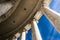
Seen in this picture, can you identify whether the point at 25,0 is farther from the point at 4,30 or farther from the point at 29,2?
the point at 4,30

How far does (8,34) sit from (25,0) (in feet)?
1.46

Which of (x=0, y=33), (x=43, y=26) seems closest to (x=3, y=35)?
(x=0, y=33)

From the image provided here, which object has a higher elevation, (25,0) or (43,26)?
(25,0)

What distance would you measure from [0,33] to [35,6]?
1.84 feet

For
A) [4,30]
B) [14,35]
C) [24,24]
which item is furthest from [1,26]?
[24,24]

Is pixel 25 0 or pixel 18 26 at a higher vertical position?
pixel 25 0

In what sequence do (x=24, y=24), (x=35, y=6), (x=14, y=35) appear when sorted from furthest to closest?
(x=14, y=35) < (x=24, y=24) < (x=35, y=6)

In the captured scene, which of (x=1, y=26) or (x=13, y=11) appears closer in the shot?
(x=13, y=11)

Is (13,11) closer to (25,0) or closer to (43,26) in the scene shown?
(25,0)

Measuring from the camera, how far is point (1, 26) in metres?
1.83

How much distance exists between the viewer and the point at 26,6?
5.18ft

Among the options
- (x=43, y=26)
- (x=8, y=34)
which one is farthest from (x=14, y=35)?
(x=43, y=26)

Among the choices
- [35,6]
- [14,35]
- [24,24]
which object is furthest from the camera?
[14,35]

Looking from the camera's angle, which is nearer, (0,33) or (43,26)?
(43,26)
